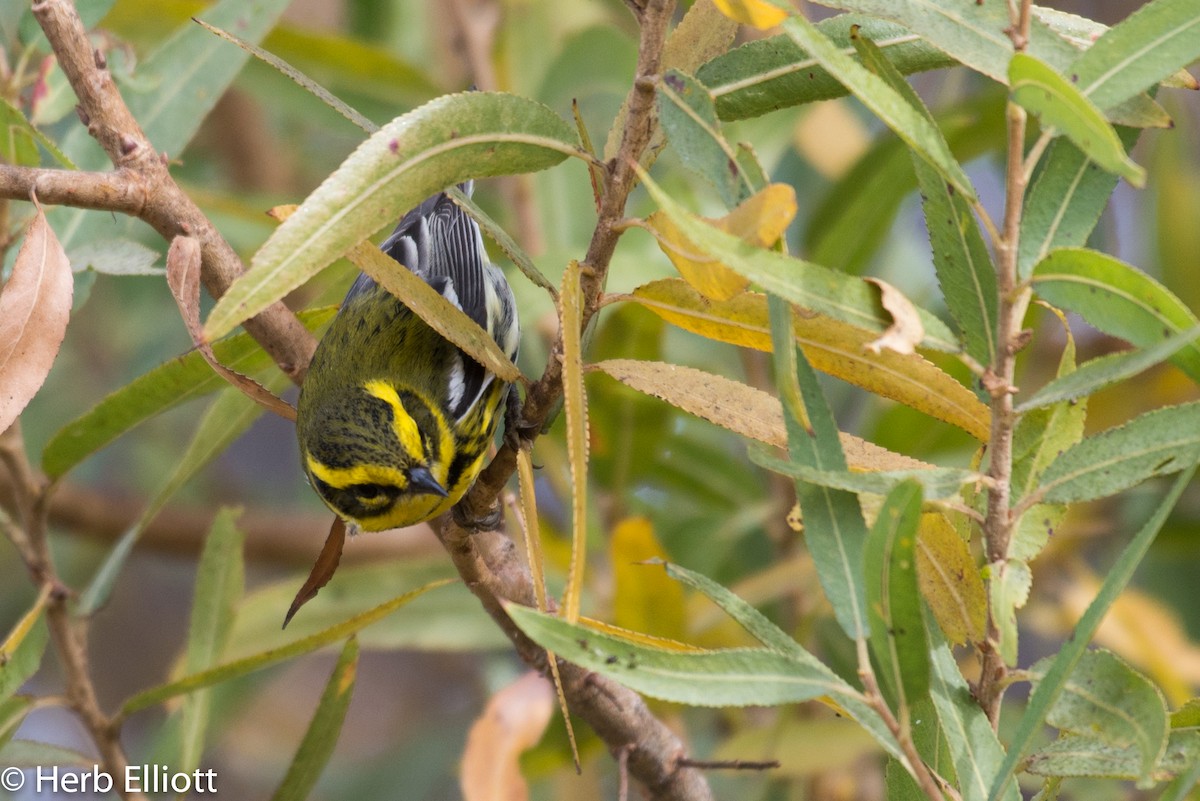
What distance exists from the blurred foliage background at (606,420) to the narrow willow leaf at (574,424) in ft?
2.27

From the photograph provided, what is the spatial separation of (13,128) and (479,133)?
27.7 inches

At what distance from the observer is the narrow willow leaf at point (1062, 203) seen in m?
0.84

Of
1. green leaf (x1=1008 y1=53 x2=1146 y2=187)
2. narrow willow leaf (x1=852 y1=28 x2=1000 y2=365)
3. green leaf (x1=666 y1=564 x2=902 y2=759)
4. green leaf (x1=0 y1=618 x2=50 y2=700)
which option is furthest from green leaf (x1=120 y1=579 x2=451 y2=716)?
green leaf (x1=1008 y1=53 x2=1146 y2=187)

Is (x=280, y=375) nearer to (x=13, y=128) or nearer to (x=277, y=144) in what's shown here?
(x=13, y=128)

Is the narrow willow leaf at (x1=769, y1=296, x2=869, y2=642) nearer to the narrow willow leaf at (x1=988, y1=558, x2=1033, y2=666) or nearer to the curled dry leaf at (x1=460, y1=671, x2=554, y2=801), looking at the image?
the narrow willow leaf at (x1=988, y1=558, x2=1033, y2=666)

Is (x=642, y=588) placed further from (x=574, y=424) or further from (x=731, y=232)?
(x=731, y=232)

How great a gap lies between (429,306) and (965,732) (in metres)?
0.52

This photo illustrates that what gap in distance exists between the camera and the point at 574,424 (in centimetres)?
84

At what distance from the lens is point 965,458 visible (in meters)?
2.16

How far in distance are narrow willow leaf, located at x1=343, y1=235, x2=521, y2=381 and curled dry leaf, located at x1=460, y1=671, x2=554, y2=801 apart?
520 millimetres

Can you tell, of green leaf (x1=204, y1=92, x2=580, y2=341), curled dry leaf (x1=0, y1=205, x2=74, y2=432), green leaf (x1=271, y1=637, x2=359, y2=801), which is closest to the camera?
green leaf (x1=204, y1=92, x2=580, y2=341)

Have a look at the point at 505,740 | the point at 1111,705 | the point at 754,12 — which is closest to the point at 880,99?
the point at 754,12

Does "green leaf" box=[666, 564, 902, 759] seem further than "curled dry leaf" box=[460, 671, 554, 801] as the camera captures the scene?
No

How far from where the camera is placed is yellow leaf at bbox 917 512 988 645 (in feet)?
3.18
